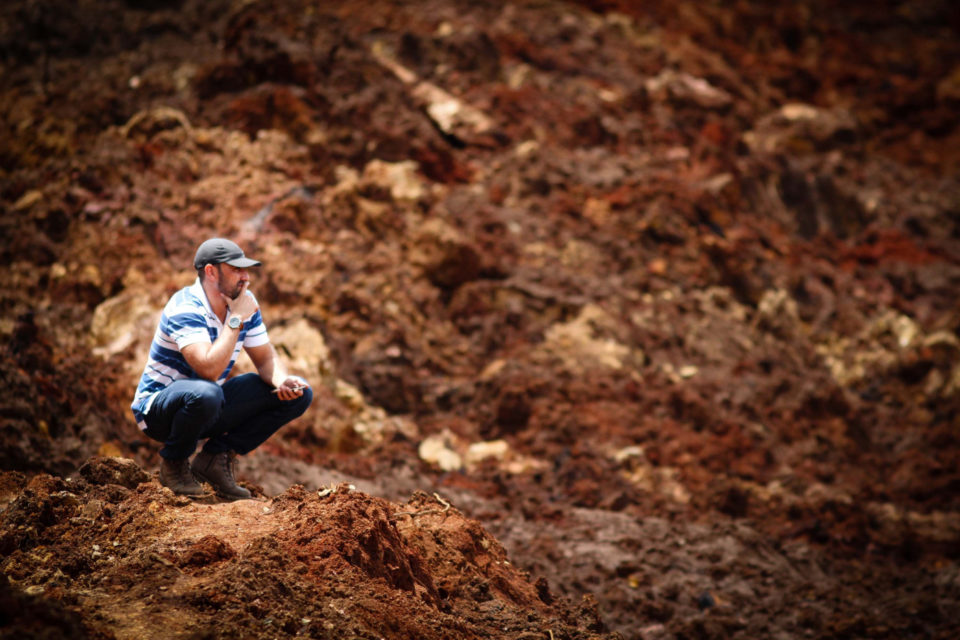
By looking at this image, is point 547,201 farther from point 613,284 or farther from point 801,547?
point 801,547

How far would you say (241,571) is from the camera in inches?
141

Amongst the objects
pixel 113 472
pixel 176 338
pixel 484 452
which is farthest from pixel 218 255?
pixel 484 452

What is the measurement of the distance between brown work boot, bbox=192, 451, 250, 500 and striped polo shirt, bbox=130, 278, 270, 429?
44 centimetres

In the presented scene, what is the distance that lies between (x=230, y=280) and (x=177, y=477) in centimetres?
105

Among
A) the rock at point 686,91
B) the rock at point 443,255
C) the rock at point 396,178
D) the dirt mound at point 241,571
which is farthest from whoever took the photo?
the rock at point 686,91

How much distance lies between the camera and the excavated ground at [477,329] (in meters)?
4.19

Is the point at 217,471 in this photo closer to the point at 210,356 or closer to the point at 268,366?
the point at 268,366

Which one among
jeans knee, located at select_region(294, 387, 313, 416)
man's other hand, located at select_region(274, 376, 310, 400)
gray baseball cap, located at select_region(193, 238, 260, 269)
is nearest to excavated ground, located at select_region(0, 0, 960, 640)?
jeans knee, located at select_region(294, 387, 313, 416)

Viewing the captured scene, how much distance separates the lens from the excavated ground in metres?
4.19

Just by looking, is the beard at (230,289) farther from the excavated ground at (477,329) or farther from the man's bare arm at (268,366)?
the excavated ground at (477,329)

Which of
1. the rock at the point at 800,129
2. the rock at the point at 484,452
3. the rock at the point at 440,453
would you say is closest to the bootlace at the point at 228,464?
the rock at the point at 440,453

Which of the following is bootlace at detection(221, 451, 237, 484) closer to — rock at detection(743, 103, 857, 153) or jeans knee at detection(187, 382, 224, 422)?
jeans knee at detection(187, 382, 224, 422)

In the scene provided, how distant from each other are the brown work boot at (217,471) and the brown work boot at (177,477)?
7.2 inches

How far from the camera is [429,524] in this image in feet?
16.3
